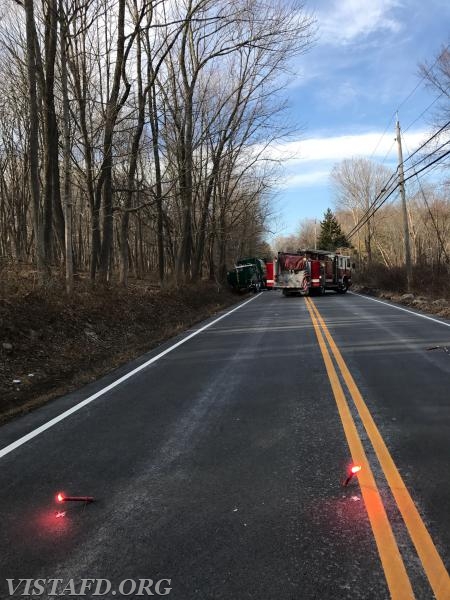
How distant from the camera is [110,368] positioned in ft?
33.0

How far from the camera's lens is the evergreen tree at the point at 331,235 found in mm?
93500

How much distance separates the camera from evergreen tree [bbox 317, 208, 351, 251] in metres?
93.5

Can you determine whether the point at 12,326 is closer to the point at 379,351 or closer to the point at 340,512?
the point at 379,351

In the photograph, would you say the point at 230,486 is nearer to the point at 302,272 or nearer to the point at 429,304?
the point at 429,304

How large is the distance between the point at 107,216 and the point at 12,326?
8.81 meters

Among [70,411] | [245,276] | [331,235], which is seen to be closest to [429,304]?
[70,411]

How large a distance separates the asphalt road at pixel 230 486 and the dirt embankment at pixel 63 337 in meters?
1.02

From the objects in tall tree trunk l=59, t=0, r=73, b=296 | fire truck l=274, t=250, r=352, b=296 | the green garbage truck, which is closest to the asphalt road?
tall tree trunk l=59, t=0, r=73, b=296

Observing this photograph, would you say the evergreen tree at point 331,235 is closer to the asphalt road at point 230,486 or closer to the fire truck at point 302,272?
the fire truck at point 302,272

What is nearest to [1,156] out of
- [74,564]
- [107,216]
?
[107,216]

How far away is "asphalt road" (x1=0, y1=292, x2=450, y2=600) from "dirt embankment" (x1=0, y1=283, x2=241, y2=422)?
1.02 meters

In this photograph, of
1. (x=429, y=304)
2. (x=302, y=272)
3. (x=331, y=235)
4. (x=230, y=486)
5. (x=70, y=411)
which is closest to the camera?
(x=230, y=486)

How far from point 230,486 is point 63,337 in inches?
334

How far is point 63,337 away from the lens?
1183cm
